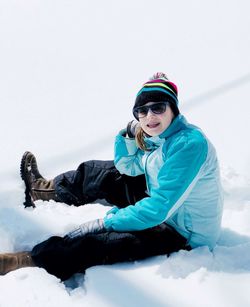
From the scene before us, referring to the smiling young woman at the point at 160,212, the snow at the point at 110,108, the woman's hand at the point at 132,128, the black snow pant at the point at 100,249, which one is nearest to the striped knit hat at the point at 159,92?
the smiling young woman at the point at 160,212

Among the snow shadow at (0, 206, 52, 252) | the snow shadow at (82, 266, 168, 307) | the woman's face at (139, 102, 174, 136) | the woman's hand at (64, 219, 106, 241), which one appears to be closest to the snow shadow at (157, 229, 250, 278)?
the snow shadow at (82, 266, 168, 307)

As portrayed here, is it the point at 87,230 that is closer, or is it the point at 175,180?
the point at 175,180

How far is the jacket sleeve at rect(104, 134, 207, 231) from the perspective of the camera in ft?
5.68

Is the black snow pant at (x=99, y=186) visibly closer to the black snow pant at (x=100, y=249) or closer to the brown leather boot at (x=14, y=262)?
the black snow pant at (x=100, y=249)

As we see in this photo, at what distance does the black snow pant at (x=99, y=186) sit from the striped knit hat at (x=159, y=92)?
618mm

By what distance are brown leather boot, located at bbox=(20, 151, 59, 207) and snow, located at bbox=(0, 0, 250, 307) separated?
0.23ft

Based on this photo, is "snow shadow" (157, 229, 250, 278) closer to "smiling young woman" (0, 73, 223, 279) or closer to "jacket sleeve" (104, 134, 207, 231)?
"smiling young woman" (0, 73, 223, 279)

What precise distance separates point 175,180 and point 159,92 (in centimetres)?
41

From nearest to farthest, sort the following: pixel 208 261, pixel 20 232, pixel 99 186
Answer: pixel 208 261
pixel 20 232
pixel 99 186

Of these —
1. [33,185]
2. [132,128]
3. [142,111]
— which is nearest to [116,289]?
[142,111]

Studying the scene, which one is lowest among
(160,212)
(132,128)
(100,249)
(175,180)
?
(100,249)

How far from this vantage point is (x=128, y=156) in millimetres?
2338

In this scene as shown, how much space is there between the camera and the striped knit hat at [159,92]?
1.86 metres

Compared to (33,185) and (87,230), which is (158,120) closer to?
(87,230)
